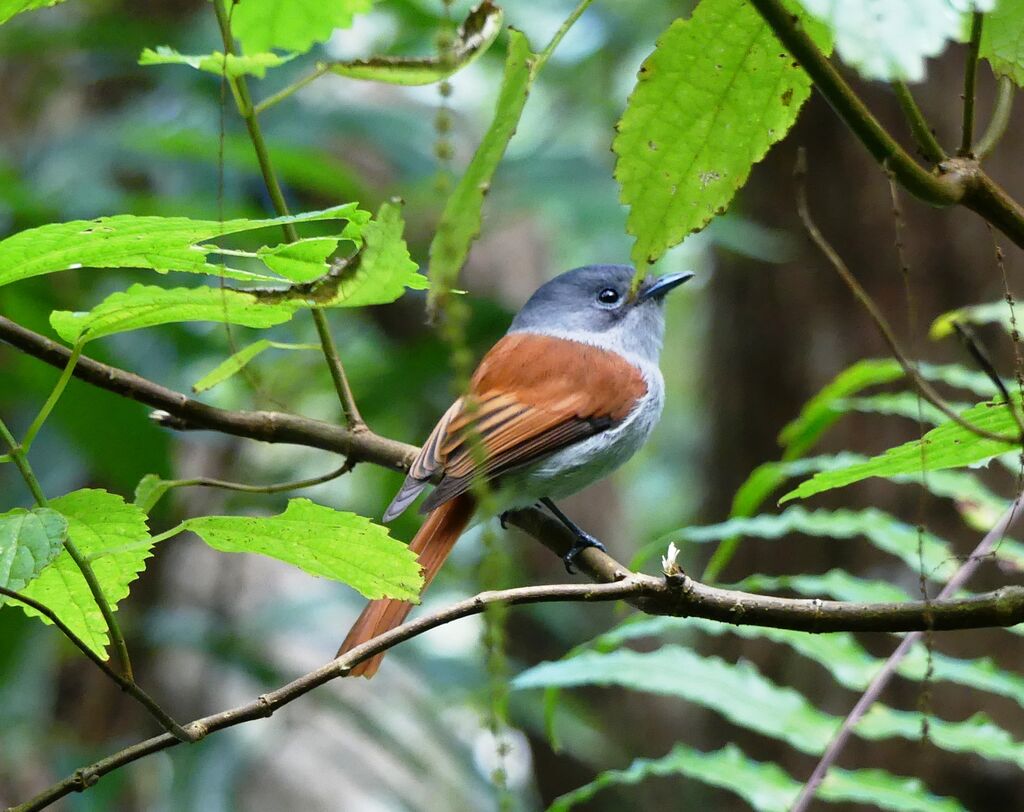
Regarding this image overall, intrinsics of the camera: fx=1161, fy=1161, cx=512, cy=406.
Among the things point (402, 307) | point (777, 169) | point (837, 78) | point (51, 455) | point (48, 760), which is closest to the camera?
point (837, 78)

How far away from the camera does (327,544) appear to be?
1.26m

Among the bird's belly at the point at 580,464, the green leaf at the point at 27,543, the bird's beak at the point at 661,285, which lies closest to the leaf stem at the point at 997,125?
the green leaf at the point at 27,543

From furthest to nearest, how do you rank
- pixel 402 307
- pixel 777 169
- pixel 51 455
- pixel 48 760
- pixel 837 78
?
pixel 402 307 < pixel 777 169 < pixel 48 760 < pixel 51 455 < pixel 837 78

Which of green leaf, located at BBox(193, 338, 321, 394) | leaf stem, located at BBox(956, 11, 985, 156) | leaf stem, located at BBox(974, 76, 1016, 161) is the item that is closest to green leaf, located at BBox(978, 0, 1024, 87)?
leaf stem, located at BBox(974, 76, 1016, 161)

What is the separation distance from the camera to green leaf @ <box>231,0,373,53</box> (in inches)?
51.4

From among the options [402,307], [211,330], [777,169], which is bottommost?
[211,330]

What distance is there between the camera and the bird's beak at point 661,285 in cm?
379

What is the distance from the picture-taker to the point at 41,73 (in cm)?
579

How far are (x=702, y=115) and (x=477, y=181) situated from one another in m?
0.34

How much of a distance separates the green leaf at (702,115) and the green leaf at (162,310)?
402 mm

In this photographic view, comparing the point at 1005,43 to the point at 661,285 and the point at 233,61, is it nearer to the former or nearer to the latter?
the point at 233,61

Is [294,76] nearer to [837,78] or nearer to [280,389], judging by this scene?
[280,389]

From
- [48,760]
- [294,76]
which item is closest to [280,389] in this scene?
[294,76]

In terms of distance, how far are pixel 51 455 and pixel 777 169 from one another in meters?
3.61
